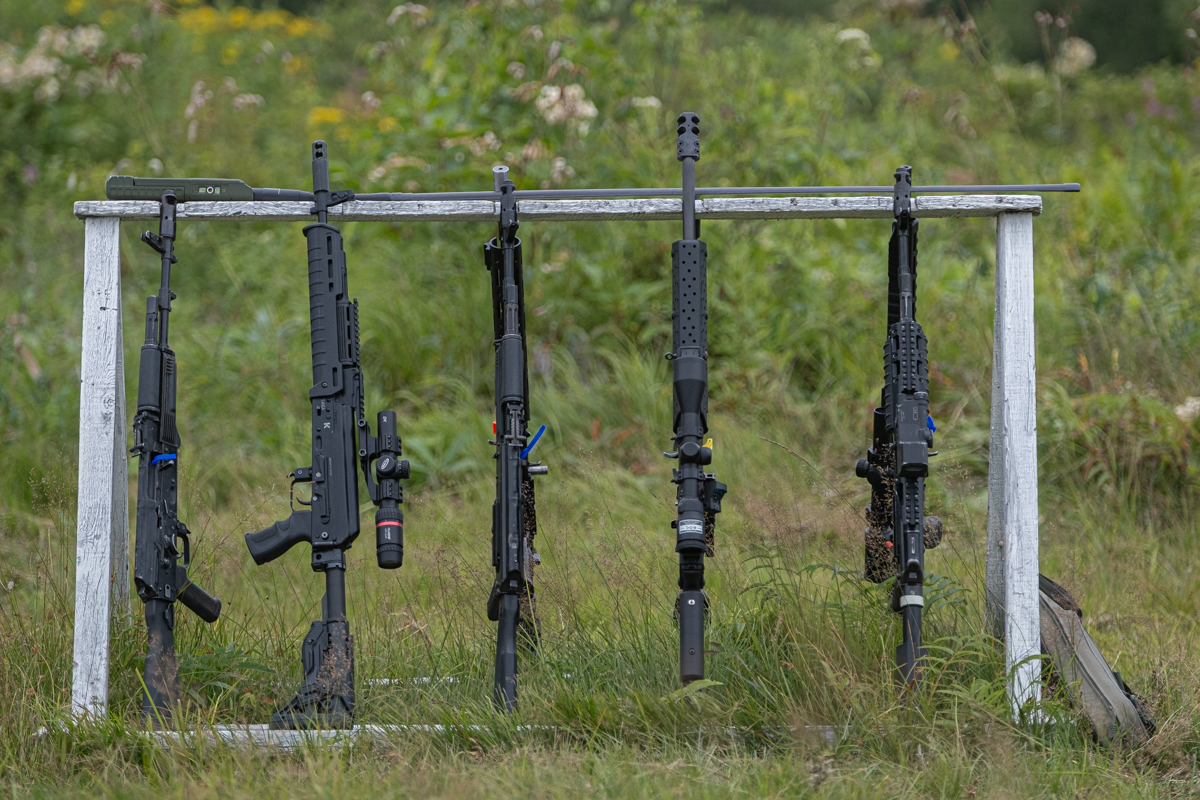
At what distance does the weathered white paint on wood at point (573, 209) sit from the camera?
3.23 metres

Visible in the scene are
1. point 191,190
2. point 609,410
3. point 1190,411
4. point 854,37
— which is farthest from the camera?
point 854,37

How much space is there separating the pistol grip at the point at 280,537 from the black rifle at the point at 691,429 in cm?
107

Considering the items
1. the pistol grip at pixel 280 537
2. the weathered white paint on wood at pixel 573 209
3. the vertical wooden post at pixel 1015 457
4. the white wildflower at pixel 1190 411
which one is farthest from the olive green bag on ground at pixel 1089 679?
the pistol grip at pixel 280 537

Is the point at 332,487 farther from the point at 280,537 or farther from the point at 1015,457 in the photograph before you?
the point at 1015,457

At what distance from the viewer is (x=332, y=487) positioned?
3.20 meters

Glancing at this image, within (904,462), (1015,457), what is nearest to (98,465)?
(904,462)

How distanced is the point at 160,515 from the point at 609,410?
2.74 m

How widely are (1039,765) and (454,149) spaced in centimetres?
421

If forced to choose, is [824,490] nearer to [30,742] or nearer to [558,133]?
[558,133]

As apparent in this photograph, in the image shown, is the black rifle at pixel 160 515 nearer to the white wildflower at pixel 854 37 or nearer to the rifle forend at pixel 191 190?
the rifle forend at pixel 191 190

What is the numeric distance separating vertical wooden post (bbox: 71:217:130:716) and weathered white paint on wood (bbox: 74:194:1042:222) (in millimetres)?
184

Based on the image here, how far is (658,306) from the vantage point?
19.4ft

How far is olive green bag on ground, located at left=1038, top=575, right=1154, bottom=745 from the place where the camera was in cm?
297

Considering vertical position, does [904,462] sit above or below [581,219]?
below
